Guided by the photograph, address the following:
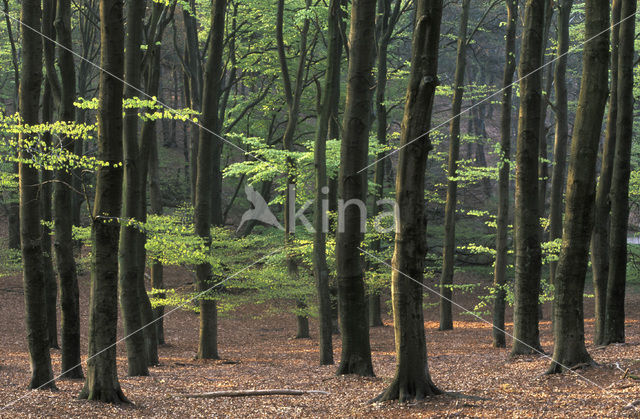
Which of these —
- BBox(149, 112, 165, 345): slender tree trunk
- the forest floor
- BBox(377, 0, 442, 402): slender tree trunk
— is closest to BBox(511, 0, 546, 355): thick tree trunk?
the forest floor

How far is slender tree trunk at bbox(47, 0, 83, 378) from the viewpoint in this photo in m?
8.95

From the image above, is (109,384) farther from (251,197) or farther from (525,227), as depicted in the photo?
(251,197)

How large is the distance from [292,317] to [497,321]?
9.11 metres

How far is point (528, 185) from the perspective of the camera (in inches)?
381

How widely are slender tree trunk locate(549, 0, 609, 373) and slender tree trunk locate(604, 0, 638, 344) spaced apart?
3150mm

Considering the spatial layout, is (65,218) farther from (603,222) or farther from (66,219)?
(603,222)

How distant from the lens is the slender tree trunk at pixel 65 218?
8945 millimetres

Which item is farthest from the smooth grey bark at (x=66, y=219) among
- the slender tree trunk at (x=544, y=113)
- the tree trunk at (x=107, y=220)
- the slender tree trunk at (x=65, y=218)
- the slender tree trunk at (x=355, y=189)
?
the slender tree trunk at (x=544, y=113)

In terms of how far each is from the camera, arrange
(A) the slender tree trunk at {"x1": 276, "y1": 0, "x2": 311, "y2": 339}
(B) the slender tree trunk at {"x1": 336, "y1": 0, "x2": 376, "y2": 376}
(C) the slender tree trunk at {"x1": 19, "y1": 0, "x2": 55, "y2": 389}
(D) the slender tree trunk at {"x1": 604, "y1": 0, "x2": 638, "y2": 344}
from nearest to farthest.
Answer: (C) the slender tree trunk at {"x1": 19, "y1": 0, "x2": 55, "y2": 389}
(B) the slender tree trunk at {"x1": 336, "y1": 0, "x2": 376, "y2": 376}
(D) the slender tree trunk at {"x1": 604, "y1": 0, "x2": 638, "y2": 344}
(A) the slender tree trunk at {"x1": 276, "y1": 0, "x2": 311, "y2": 339}

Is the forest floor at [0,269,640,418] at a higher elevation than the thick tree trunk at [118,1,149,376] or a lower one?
lower

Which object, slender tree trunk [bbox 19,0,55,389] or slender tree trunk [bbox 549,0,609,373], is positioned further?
slender tree trunk [bbox 19,0,55,389]

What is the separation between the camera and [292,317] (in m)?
22.3

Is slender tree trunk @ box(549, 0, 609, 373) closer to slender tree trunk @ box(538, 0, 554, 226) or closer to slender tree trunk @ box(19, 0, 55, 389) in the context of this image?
slender tree trunk @ box(538, 0, 554, 226)

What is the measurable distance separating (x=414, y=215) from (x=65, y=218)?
212 inches
